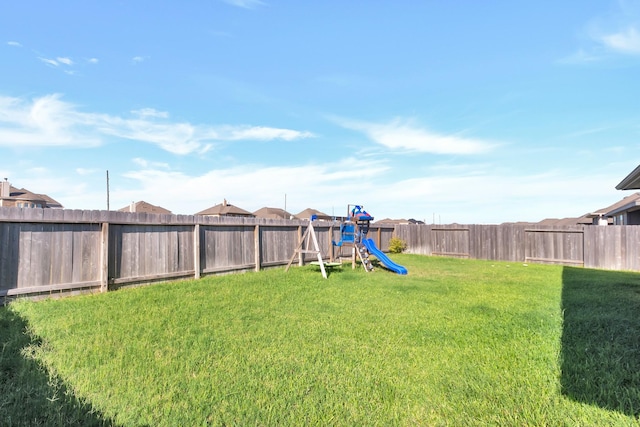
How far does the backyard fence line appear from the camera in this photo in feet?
19.5

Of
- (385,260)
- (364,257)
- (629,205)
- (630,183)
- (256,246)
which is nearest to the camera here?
(630,183)

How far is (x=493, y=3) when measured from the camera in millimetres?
8031

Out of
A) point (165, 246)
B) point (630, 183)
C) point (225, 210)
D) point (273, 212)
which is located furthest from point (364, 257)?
point (273, 212)

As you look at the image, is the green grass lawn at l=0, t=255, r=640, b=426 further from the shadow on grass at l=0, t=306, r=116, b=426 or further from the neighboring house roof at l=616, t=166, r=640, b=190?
the neighboring house roof at l=616, t=166, r=640, b=190

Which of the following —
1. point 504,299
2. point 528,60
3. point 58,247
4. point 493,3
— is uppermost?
point 493,3

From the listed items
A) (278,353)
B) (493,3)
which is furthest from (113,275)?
(493,3)

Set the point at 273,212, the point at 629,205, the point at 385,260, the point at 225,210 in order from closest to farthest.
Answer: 1. the point at 385,260
2. the point at 629,205
3. the point at 225,210
4. the point at 273,212

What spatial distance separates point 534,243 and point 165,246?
14751 mm

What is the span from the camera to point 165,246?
26.4 feet

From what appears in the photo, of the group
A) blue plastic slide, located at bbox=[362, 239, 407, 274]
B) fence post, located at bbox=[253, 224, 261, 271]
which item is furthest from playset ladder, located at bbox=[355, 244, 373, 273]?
fence post, located at bbox=[253, 224, 261, 271]

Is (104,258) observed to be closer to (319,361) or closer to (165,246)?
(165,246)

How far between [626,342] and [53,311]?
802cm

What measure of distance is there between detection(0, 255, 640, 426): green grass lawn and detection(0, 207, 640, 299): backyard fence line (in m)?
0.62

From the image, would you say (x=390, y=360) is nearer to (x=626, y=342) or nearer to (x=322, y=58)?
(x=626, y=342)
